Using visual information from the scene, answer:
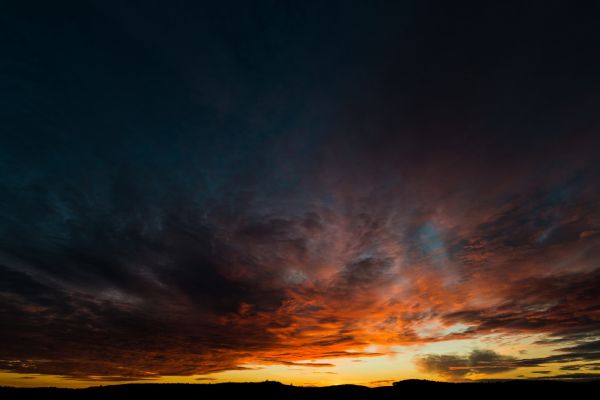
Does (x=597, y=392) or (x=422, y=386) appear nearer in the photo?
(x=597, y=392)

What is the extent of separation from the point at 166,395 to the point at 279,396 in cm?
1021

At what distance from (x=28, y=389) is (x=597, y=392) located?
1863 inches

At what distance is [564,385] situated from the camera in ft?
73.5

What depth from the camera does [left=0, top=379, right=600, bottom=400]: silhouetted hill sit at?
73.5 feet

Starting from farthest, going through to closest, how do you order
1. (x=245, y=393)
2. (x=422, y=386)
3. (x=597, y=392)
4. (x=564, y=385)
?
(x=245, y=393) → (x=422, y=386) → (x=564, y=385) → (x=597, y=392)

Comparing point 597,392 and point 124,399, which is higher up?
point 597,392

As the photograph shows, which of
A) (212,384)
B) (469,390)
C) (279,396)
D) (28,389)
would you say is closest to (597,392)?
(469,390)

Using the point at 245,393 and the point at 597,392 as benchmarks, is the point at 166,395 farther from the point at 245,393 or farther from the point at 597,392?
the point at 597,392

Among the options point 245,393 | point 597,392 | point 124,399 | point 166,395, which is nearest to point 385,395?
point 245,393

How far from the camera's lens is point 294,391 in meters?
27.6

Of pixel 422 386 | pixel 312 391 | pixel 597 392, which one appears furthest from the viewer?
pixel 312 391

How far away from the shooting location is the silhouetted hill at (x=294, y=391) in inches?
882

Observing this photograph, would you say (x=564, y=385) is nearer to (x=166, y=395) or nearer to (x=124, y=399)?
(x=166, y=395)

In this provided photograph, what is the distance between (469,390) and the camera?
76.0ft
